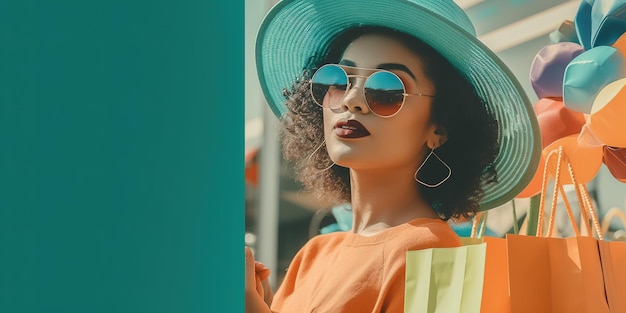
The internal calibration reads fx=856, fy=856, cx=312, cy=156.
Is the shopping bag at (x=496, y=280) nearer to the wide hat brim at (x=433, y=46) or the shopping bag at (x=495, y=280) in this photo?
the shopping bag at (x=495, y=280)

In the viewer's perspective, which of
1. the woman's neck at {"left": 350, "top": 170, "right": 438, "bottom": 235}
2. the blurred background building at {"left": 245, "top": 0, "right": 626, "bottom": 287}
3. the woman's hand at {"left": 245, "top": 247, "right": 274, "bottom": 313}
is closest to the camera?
the woman's hand at {"left": 245, "top": 247, "right": 274, "bottom": 313}

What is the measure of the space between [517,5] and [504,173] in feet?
5.77

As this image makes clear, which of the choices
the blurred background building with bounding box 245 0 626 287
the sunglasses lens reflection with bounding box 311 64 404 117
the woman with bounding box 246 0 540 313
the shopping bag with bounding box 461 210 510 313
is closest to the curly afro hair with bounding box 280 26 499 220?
the woman with bounding box 246 0 540 313

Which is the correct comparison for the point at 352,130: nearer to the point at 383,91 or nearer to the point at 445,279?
the point at 383,91

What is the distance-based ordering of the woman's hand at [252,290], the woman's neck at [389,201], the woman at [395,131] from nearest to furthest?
the woman's hand at [252,290]
the woman at [395,131]
the woman's neck at [389,201]

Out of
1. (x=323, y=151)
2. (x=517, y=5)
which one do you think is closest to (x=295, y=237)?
(x=517, y=5)

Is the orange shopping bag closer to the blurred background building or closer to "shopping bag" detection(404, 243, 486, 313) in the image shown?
"shopping bag" detection(404, 243, 486, 313)

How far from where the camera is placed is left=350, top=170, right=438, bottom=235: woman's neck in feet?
6.06

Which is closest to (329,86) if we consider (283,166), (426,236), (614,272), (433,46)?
(433,46)

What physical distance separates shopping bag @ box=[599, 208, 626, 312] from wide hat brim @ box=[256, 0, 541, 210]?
0.32m

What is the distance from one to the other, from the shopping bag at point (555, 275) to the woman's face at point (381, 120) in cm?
40

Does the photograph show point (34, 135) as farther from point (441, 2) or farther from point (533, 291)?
point (441, 2)

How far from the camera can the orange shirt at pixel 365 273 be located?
1646mm

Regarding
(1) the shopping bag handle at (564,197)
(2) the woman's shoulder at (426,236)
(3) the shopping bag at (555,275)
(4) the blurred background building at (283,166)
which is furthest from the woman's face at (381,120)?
(4) the blurred background building at (283,166)
